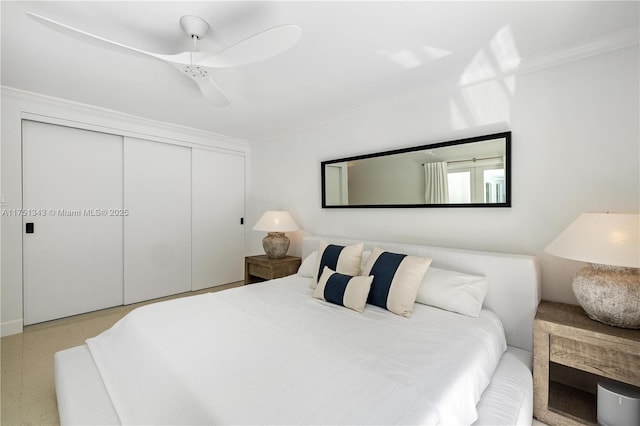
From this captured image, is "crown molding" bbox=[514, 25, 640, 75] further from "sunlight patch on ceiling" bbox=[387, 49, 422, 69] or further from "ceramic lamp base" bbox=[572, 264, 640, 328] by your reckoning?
"ceramic lamp base" bbox=[572, 264, 640, 328]

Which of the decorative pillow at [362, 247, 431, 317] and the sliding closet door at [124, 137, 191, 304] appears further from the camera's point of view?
the sliding closet door at [124, 137, 191, 304]

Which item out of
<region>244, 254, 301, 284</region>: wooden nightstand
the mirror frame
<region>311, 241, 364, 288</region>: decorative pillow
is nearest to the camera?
the mirror frame

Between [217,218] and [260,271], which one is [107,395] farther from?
[217,218]

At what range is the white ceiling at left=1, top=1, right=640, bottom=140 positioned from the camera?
1.52 metres

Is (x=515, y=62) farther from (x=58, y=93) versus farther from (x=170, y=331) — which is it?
(x=58, y=93)

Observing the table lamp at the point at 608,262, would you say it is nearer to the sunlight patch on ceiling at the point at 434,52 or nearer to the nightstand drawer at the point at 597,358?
the nightstand drawer at the point at 597,358

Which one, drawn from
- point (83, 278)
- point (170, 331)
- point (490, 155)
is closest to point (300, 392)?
point (170, 331)

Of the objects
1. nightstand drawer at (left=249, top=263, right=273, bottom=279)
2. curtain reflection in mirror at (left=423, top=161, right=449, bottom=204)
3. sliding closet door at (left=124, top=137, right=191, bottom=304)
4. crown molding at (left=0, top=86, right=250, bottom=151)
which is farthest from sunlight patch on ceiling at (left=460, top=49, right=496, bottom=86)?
sliding closet door at (left=124, top=137, right=191, bottom=304)

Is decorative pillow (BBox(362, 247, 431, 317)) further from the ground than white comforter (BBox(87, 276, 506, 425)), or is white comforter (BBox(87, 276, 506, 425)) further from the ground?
decorative pillow (BBox(362, 247, 431, 317))

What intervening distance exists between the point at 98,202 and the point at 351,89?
2.99 m

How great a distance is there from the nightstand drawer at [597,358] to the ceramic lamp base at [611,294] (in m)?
0.17

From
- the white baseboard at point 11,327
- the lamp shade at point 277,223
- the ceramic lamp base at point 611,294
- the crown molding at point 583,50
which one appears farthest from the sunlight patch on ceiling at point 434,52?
the white baseboard at point 11,327

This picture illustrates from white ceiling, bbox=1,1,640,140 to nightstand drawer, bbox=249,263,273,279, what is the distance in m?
1.82

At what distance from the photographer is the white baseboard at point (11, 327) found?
2.62 meters
